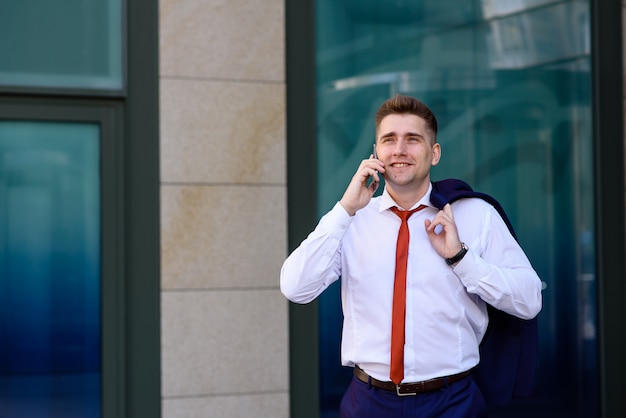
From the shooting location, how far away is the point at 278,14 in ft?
19.5

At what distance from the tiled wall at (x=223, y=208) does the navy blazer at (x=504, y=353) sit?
2481mm

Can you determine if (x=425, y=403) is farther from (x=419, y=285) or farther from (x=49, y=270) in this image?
(x=49, y=270)

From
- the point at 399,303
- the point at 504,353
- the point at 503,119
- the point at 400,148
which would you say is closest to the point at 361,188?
the point at 400,148

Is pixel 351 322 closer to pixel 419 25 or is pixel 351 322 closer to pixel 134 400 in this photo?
pixel 134 400

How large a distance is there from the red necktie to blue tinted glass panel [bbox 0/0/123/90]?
2.88 m

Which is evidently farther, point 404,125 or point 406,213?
point 406,213

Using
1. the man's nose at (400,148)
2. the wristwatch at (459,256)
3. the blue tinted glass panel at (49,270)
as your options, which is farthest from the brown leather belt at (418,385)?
the blue tinted glass panel at (49,270)

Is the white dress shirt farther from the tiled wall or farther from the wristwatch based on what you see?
the tiled wall

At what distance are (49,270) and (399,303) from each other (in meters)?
3.08

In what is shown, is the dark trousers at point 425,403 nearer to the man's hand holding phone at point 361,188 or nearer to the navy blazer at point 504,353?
the navy blazer at point 504,353

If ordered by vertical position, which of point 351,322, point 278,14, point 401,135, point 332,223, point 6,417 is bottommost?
point 6,417

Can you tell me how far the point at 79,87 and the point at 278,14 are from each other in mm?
1402

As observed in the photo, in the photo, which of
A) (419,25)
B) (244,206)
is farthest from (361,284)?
(419,25)

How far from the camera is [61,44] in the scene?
5.64 m
